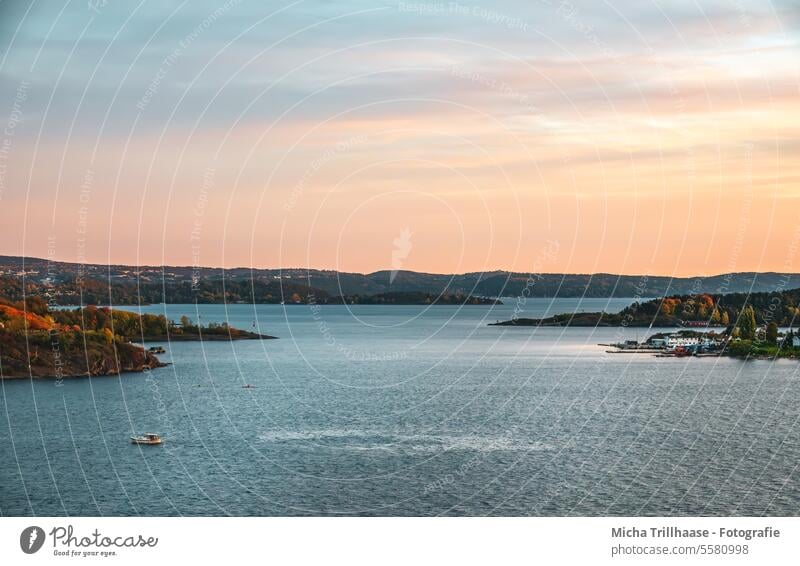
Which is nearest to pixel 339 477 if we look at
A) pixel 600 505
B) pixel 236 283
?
pixel 600 505

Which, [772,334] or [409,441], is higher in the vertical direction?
[772,334]

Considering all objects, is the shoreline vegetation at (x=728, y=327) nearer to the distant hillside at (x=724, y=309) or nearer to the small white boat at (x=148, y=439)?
the distant hillside at (x=724, y=309)

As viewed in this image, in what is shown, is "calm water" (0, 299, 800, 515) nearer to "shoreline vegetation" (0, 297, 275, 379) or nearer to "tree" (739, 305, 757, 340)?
"shoreline vegetation" (0, 297, 275, 379)

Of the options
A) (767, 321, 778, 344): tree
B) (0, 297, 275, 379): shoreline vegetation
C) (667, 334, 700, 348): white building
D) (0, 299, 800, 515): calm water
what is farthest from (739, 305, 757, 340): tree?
(0, 297, 275, 379): shoreline vegetation

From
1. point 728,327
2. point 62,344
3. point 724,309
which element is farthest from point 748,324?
point 62,344

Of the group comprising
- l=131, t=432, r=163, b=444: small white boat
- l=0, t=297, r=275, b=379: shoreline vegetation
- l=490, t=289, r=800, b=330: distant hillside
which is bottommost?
l=131, t=432, r=163, b=444: small white boat

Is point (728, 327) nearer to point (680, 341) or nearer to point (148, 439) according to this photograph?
point (680, 341)
